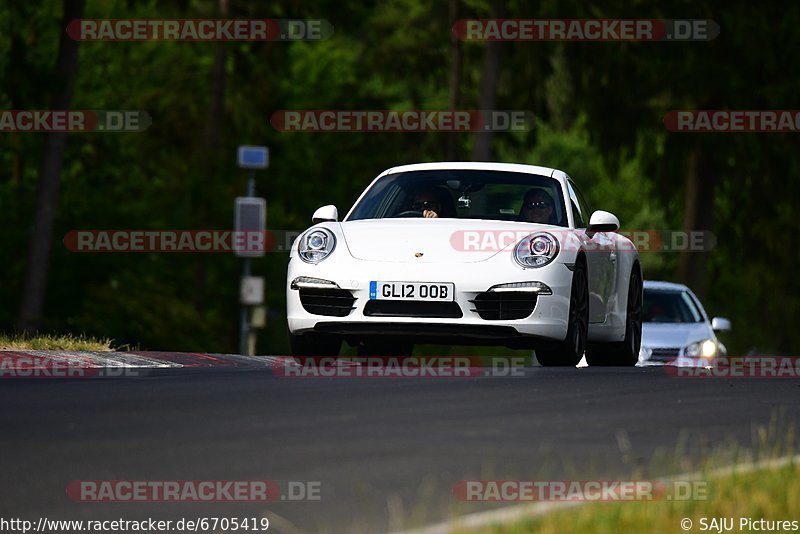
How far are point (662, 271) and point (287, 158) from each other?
2360cm

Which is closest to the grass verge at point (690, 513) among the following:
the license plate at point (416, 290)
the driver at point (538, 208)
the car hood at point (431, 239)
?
the license plate at point (416, 290)

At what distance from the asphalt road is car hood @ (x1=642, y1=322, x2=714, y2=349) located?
23.5 feet

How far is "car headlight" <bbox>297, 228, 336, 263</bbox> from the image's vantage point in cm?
1341

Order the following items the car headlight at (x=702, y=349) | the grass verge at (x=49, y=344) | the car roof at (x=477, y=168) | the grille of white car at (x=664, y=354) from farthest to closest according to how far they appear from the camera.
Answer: the car headlight at (x=702, y=349), the grille of white car at (x=664, y=354), the car roof at (x=477, y=168), the grass verge at (x=49, y=344)


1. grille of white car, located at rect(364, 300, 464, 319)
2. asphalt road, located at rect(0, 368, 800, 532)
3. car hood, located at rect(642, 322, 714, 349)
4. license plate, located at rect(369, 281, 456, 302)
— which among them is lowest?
asphalt road, located at rect(0, 368, 800, 532)

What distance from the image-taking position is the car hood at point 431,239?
13.2 metres

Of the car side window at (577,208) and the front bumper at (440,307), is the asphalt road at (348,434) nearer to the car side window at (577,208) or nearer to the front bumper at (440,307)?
the front bumper at (440,307)

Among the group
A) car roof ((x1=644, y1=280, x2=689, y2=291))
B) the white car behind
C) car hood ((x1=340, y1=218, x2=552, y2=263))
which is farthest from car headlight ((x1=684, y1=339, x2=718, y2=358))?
car hood ((x1=340, y1=218, x2=552, y2=263))

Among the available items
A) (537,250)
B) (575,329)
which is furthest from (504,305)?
(575,329)

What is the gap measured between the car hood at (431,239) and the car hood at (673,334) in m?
6.34

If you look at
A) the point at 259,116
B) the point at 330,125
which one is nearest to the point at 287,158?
the point at 330,125

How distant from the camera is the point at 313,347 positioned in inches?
547

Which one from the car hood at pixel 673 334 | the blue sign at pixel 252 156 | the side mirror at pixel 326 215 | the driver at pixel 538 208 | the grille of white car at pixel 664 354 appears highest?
the blue sign at pixel 252 156

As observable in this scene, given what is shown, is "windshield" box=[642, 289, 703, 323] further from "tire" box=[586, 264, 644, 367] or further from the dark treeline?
the dark treeline
